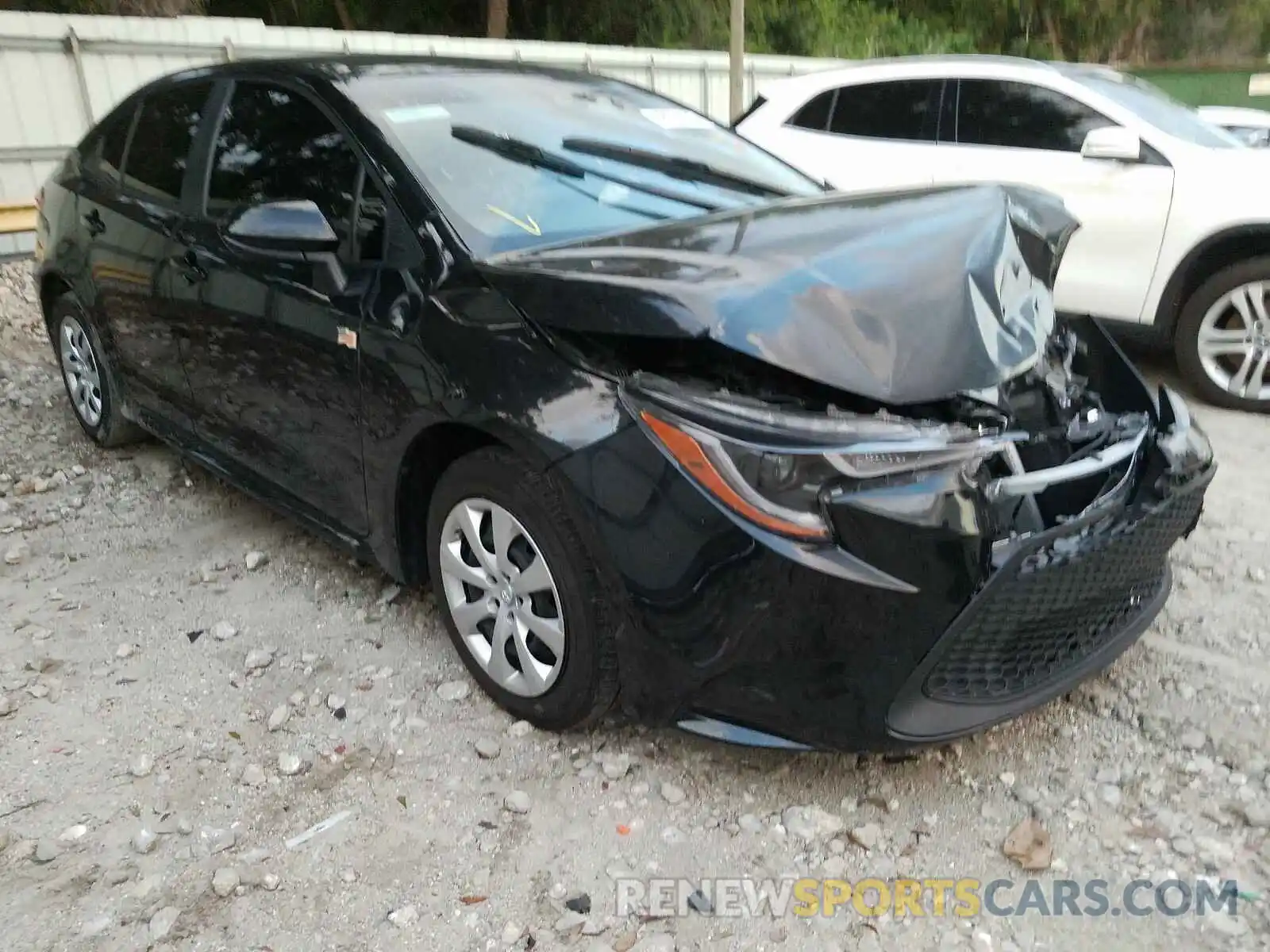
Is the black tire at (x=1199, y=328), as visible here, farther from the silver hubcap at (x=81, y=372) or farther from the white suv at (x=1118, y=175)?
the silver hubcap at (x=81, y=372)

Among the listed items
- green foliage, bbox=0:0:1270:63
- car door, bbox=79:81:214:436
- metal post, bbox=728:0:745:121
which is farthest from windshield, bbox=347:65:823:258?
green foliage, bbox=0:0:1270:63

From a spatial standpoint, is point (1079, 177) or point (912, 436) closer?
point (912, 436)

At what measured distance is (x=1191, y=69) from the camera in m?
18.9

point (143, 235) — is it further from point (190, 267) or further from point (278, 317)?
point (278, 317)

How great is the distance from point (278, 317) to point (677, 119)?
→ 1.61 m

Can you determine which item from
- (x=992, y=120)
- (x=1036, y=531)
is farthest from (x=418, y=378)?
(x=992, y=120)

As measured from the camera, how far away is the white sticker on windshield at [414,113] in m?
2.86

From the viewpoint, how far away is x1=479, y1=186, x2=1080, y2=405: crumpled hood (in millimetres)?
2078

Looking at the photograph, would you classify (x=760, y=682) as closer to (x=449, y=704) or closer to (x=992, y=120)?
(x=449, y=704)

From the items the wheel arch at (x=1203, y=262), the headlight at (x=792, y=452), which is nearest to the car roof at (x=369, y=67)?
the headlight at (x=792, y=452)

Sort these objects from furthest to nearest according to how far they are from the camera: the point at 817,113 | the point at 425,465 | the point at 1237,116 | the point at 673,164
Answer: the point at 1237,116, the point at 817,113, the point at 673,164, the point at 425,465

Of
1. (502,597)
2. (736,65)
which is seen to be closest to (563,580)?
(502,597)

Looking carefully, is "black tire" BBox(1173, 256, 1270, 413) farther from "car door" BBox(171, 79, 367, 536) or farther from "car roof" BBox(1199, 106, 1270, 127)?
"car roof" BBox(1199, 106, 1270, 127)

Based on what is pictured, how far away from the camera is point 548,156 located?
3.00 meters
